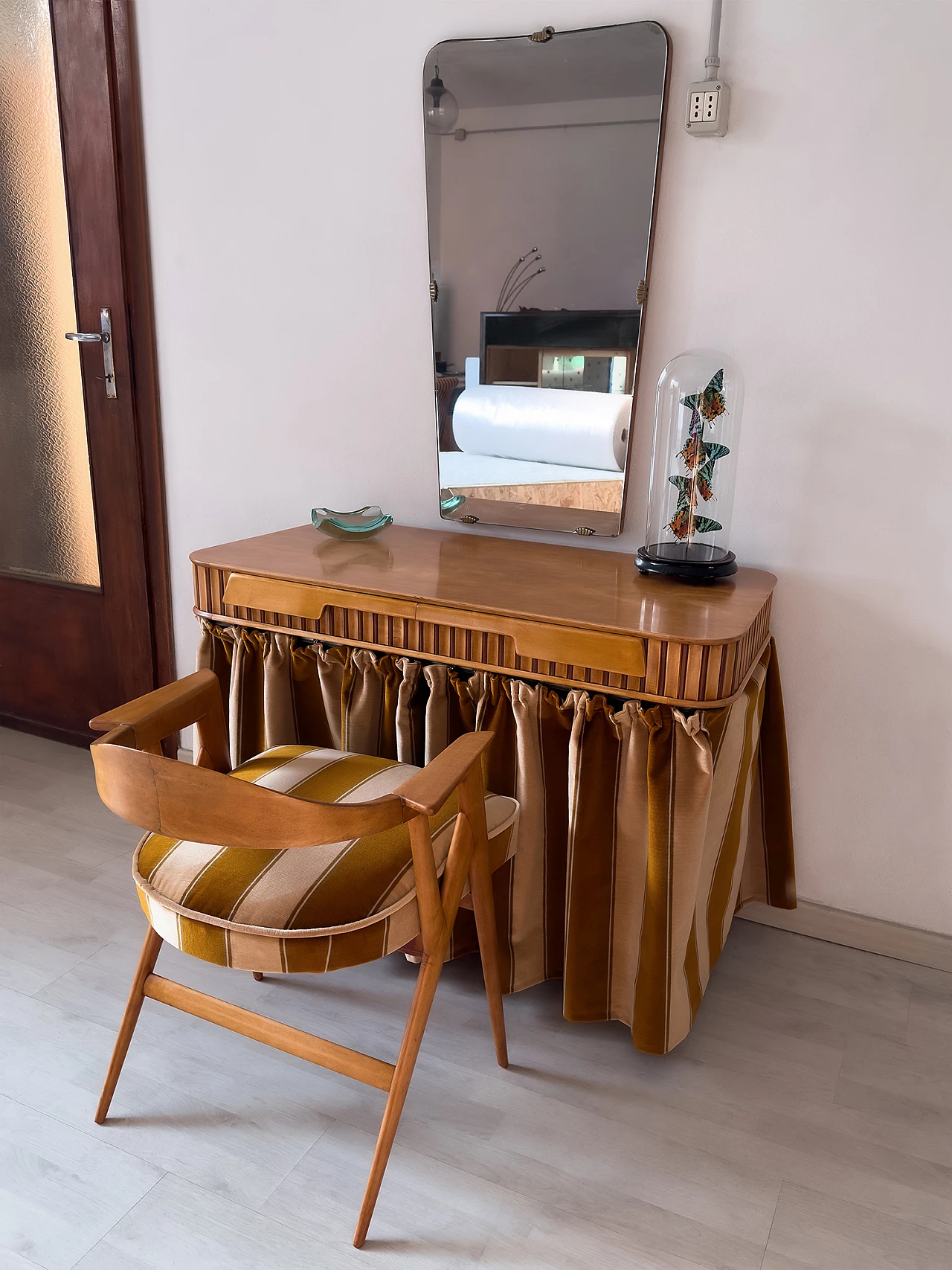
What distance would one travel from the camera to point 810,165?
1.64m

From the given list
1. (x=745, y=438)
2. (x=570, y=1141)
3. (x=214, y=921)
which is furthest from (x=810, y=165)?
(x=570, y=1141)

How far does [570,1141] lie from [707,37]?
6.09ft

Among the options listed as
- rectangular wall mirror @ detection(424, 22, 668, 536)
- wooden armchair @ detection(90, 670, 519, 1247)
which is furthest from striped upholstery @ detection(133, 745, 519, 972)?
rectangular wall mirror @ detection(424, 22, 668, 536)

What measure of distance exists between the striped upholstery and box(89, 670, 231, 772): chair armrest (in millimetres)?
159

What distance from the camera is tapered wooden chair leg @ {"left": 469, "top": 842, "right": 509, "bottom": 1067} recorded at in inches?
56.2

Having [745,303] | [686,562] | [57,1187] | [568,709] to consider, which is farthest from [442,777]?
[745,303]

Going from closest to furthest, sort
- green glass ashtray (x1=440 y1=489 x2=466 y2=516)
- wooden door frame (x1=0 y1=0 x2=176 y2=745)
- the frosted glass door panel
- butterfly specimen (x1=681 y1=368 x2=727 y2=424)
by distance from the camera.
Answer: butterfly specimen (x1=681 y1=368 x2=727 y2=424), green glass ashtray (x1=440 y1=489 x2=466 y2=516), wooden door frame (x1=0 y1=0 x2=176 y2=745), the frosted glass door panel

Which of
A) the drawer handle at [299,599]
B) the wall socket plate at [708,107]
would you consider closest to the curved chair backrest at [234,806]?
the drawer handle at [299,599]

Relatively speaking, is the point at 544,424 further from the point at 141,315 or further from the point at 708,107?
the point at 141,315

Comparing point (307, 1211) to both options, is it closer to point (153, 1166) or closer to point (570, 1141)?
point (153, 1166)

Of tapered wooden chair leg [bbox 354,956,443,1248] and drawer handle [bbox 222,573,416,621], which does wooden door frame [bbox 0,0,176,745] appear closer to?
drawer handle [bbox 222,573,416,621]

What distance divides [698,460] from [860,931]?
1021 millimetres

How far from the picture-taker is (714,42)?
1613mm

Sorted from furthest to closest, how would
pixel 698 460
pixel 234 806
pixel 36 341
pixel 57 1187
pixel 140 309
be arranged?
pixel 36 341 < pixel 140 309 < pixel 698 460 < pixel 57 1187 < pixel 234 806
